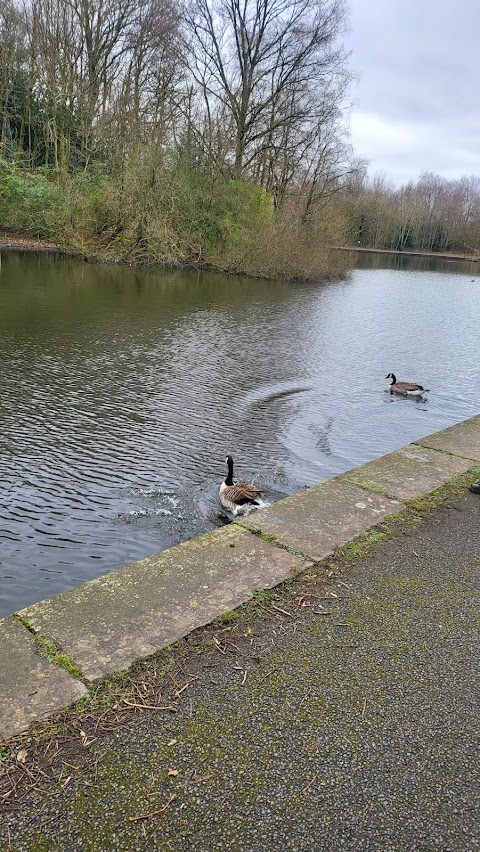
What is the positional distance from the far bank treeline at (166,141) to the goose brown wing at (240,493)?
78.2 feet

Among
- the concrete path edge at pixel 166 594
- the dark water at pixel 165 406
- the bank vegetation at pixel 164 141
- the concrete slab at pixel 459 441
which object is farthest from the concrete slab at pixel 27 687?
the bank vegetation at pixel 164 141

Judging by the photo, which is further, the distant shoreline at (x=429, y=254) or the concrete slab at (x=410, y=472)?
the distant shoreline at (x=429, y=254)

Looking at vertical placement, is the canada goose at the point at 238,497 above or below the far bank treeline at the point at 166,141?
below

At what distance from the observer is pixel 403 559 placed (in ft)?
11.8

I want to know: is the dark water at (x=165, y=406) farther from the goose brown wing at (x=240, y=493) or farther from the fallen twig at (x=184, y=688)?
the fallen twig at (x=184, y=688)

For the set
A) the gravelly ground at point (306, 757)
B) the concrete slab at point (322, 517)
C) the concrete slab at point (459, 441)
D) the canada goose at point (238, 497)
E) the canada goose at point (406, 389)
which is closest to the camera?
the gravelly ground at point (306, 757)

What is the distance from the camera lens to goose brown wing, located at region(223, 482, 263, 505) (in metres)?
5.70

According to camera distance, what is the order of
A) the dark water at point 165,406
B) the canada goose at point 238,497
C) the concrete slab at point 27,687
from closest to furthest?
the concrete slab at point 27,687 → the dark water at point 165,406 → the canada goose at point 238,497

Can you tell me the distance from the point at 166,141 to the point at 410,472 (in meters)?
29.4

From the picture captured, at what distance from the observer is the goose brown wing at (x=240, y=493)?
5.70 m

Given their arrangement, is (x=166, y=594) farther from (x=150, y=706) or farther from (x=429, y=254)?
(x=429, y=254)

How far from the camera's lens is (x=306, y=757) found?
82.4 inches

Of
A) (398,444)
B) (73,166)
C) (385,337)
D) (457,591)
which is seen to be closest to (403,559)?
(457,591)

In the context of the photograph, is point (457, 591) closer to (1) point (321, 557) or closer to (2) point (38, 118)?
(1) point (321, 557)
